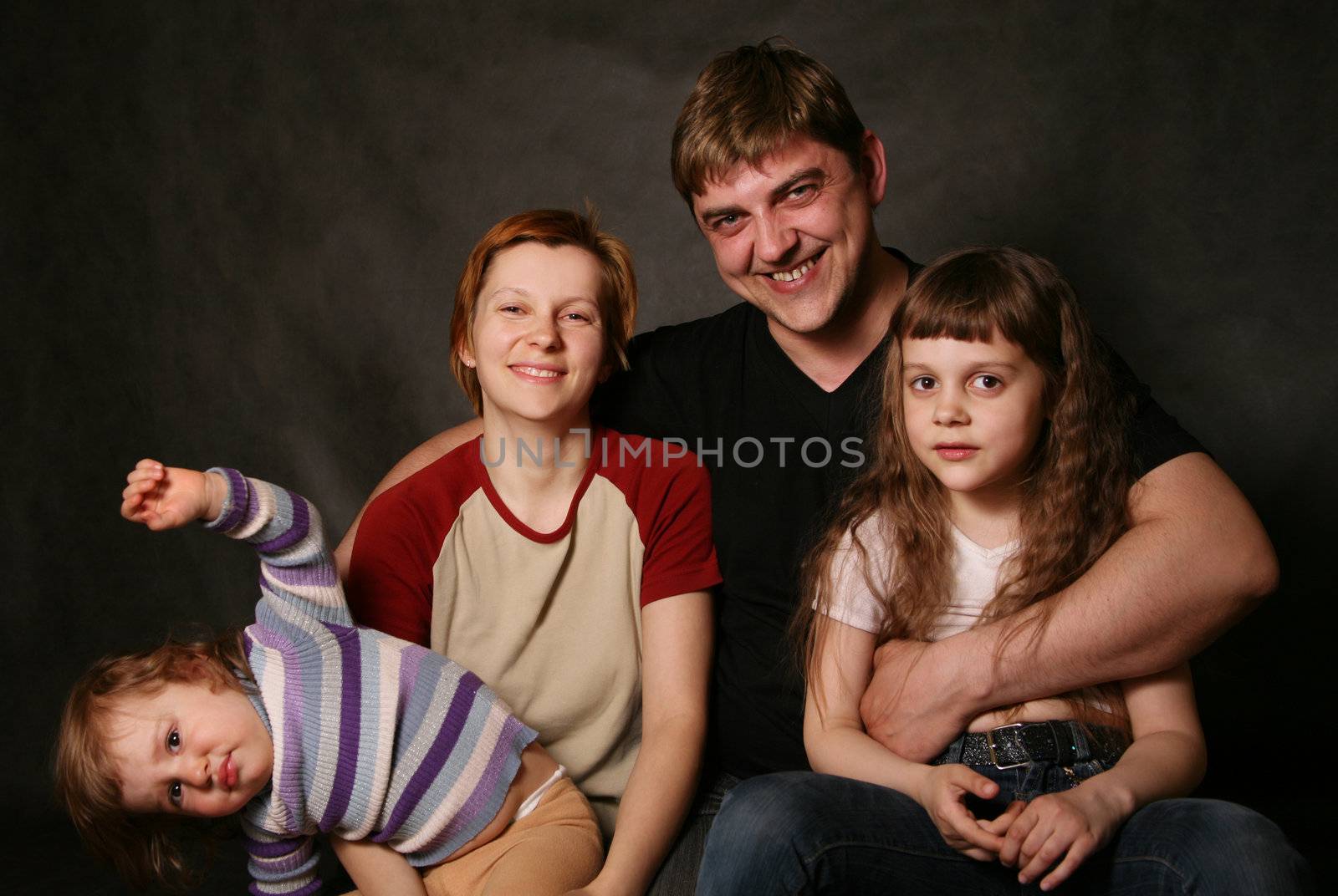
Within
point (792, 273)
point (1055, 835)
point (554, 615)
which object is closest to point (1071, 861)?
point (1055, 835)

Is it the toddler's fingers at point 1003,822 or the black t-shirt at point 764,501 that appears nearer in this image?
the toddler's fingers at point 1003,822

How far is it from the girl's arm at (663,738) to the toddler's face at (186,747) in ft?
1.66

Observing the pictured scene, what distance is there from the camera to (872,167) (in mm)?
2146

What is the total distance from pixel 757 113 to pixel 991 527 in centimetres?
74

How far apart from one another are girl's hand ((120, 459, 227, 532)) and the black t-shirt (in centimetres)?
81

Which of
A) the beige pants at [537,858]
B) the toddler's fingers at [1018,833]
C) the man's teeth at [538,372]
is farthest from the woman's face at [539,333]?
the toddler's fingers at [1018,833]

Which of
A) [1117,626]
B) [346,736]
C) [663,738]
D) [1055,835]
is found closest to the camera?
[1055,835]

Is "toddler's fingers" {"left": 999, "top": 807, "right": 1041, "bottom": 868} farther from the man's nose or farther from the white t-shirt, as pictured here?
the man's nose

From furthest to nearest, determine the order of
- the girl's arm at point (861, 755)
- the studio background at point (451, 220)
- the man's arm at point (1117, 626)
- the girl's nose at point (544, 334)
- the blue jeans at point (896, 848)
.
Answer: the studio background at point (451, 220)
the girl's nose at point (544, 334)
the man's arm at point (1117, 626)
the girl's arm at point (861, 755)
the blue jeans at point (896, 848)

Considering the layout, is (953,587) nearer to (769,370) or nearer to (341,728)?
(769,370)

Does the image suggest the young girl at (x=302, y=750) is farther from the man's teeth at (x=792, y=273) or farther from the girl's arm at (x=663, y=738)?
the man's teeth at (x=792, y=273)

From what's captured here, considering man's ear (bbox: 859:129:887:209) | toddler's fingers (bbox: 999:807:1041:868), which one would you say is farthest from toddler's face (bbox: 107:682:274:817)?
man's ear (bbox: 859:129:887:209)

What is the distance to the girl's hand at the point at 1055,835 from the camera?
4.76 ft

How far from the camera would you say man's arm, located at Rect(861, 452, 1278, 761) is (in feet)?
5.49
